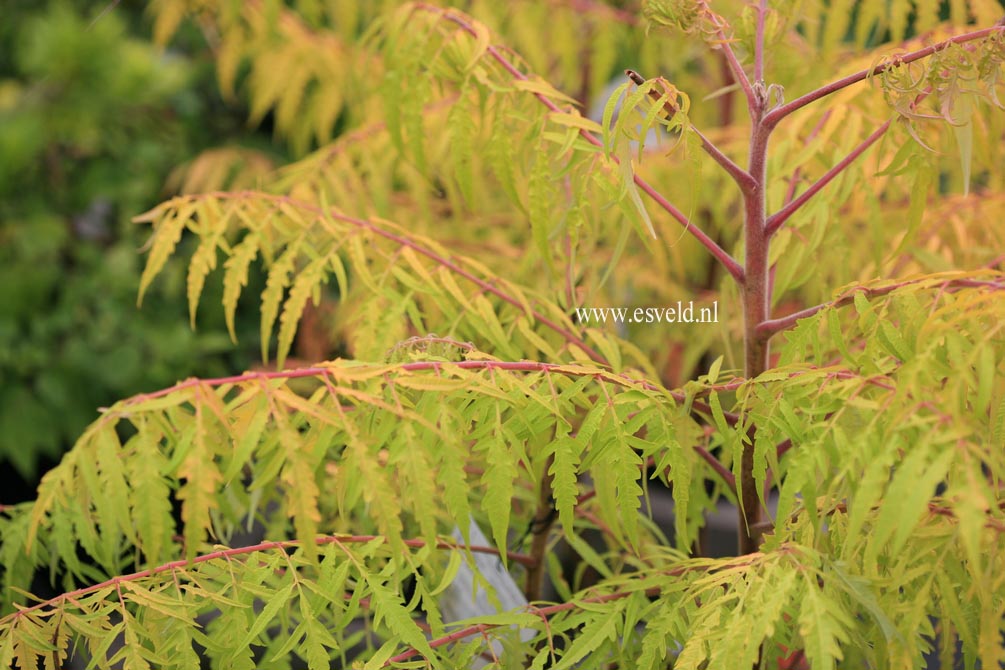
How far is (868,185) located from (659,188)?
1.11ft

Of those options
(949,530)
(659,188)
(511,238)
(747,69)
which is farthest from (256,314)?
(949,530)

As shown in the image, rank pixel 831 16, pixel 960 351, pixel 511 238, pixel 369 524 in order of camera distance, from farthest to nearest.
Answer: pixel 511 238 < pixel 831 16 < pixel 369 524 < pixel 960 351

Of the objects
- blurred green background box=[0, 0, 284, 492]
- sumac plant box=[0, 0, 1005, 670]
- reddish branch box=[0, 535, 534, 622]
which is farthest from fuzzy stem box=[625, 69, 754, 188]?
blurred green background box=[0, 0, 284, 492]

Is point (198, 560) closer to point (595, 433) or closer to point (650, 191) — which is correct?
point (595, 433)

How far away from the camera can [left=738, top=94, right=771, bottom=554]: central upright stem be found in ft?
1.90

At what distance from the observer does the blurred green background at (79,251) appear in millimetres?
1540

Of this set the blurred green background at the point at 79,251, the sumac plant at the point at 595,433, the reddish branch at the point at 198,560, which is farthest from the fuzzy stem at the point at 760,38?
the blurred green background at the point at 79,251

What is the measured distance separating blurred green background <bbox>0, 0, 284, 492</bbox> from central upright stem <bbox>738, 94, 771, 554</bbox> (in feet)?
3.82

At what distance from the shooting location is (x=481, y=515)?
76 cm

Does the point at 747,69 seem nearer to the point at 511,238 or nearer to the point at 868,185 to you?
the point at 868,185

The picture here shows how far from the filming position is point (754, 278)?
1.98 feet

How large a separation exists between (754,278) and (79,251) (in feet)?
4.91

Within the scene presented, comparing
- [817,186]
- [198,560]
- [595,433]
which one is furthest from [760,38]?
[198,560]

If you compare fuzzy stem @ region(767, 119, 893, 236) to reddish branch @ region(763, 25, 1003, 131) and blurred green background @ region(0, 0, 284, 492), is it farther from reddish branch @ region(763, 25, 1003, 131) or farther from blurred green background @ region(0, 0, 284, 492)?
blurred green background @ region(0, 0, 284, 492)
